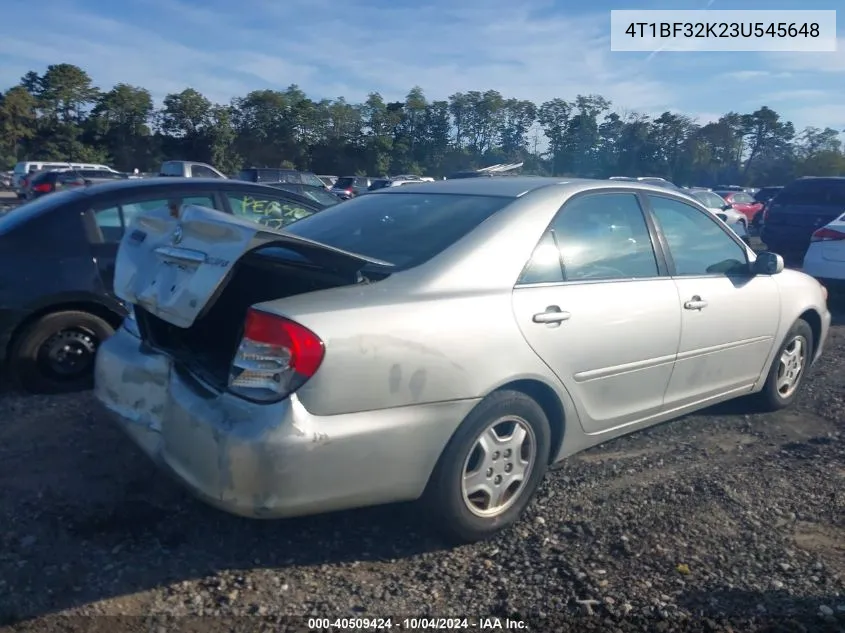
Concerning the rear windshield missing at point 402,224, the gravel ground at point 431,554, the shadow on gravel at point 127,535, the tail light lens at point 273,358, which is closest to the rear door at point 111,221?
the gravel ground at point 431,554

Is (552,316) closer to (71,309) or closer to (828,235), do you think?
(71,309)

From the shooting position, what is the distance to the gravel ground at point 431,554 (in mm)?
2797

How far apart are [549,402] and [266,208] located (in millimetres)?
3448

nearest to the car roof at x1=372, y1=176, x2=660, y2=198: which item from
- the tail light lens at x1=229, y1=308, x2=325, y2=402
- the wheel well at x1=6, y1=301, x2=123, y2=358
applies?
the tail light lens at x1=229, y1=308, x2=325, y2=402

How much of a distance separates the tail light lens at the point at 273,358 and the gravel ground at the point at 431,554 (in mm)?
788

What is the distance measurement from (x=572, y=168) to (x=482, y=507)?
31.6 meters

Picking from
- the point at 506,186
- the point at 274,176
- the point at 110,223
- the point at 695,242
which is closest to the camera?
the point at 506,186

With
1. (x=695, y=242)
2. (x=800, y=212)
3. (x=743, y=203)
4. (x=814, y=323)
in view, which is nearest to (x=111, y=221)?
(x=695, y=242)

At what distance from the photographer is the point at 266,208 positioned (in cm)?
616

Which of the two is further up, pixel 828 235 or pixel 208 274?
pixel 208 274

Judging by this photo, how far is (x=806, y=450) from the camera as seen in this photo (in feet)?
15.0

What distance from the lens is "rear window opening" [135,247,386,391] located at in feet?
10.5

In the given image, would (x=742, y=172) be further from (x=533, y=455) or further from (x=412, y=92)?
(x=533, y=455)

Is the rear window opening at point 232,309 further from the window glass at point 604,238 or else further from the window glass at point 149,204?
the window glass at point 149,204
